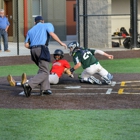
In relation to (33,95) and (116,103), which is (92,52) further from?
(116,103)

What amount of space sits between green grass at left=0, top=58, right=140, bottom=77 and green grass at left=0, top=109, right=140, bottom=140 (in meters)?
6.85

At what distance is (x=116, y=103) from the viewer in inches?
445

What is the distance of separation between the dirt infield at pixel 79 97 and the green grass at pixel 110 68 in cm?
185

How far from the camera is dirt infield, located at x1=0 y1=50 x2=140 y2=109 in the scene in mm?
11125

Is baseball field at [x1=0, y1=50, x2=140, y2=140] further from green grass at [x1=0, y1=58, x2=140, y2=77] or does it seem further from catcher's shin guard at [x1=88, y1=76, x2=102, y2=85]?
green grass at [x1=0, y1=58, x2=140, y2=77]

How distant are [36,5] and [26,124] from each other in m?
25.3

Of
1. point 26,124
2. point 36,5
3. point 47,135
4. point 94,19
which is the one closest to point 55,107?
point 26,124

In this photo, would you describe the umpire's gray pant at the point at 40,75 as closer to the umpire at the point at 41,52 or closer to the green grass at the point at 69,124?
the umpire at the point at 41,52

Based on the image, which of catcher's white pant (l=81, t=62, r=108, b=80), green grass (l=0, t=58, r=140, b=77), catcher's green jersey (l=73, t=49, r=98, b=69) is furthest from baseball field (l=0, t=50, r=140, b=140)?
green grass (l=0, t=58, r=140, b=77)

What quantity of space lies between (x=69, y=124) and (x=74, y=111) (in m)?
1.17

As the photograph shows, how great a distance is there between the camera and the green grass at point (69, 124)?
8391 millimetres

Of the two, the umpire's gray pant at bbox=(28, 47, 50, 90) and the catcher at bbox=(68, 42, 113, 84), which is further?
the catcher at bbox=(68, 42, 113, 84)

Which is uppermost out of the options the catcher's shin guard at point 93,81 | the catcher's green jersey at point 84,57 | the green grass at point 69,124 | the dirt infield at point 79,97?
the catcher's green jersey at point 84,57

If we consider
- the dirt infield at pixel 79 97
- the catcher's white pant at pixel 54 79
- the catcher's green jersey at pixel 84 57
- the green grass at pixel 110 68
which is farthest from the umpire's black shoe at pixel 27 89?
the green grass at pixel 110 68
